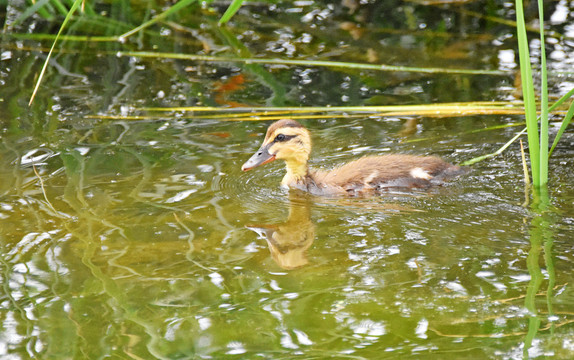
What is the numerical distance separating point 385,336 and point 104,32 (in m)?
6.01

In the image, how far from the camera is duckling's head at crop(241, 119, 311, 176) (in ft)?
17.1

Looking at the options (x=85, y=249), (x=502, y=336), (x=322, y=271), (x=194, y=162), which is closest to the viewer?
(x=502, y=336)

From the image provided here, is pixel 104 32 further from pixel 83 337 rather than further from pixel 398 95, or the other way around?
pixel 83 337

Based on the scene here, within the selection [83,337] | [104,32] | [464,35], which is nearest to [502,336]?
[83,337]

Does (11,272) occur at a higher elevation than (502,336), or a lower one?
lower

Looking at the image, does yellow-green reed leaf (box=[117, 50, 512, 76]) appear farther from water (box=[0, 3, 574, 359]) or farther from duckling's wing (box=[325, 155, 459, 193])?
duckling's wing (box=[325, 155, 459, 193])

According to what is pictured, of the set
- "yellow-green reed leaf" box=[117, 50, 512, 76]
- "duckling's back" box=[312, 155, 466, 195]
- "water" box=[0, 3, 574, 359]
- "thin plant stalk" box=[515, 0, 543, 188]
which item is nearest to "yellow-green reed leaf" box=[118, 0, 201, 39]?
"yellow-green reed leaf" box=[117, 50, 512, 76]

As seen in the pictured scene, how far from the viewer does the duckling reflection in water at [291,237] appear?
400 cm

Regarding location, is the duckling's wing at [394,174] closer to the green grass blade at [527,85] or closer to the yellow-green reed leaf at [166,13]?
the green grass blade at [527,85]

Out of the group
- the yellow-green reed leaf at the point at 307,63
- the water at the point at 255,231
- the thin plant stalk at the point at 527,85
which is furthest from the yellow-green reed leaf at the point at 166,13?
the thin plant stalk at the point at 527,85

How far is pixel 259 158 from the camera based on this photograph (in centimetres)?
523

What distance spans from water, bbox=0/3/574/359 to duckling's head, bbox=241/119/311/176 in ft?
0.58

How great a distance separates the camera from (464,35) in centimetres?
810

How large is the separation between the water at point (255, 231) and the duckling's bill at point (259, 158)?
12 cm
